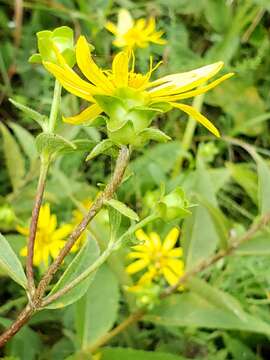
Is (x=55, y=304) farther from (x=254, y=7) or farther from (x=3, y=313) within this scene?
(x=254, y=7)

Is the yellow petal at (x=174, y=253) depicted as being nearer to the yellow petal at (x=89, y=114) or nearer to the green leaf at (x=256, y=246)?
the green leaf at (x=256, y=246)

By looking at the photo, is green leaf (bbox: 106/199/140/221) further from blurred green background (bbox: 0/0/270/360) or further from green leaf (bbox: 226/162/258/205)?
green leaf (bbox: 226/162/258/205)

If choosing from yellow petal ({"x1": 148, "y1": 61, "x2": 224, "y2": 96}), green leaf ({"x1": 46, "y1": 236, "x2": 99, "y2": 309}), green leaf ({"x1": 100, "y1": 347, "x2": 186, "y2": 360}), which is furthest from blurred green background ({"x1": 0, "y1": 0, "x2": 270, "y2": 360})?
yellow petal ({"x1": 148, "y1": 61, "x2": 224, "y2": 96})

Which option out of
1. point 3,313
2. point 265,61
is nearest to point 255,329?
point 3,313

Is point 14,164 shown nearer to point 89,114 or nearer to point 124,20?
point 124,20

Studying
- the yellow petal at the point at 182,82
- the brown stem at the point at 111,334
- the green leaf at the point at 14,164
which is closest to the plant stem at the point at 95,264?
the yellow petal at the point at 182,82

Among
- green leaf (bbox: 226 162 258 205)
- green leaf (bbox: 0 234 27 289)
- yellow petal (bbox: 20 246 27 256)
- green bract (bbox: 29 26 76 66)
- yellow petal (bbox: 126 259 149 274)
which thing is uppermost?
green bract (bbox: 29 26 76 66)

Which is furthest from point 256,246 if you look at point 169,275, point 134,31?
point 134,31
